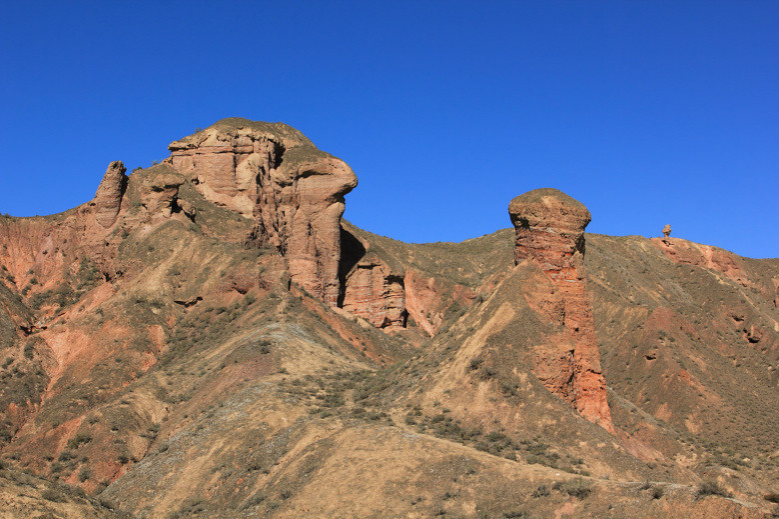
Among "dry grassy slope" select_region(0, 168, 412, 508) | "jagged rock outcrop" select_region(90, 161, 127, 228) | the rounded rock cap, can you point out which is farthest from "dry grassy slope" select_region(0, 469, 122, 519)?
"jagged rock outcrop" select_region(90, 161, 127, 228)

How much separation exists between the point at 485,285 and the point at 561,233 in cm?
494

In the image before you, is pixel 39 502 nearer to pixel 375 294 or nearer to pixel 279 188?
pixel 279 188

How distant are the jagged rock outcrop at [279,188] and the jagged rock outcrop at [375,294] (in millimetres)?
3253

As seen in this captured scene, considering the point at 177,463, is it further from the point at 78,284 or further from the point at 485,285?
the point at 78,284

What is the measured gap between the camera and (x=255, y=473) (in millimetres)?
32312

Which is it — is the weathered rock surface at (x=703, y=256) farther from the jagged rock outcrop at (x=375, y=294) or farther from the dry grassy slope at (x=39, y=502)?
the dry grassy slope at (x=39, y=502)

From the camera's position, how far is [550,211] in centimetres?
3744

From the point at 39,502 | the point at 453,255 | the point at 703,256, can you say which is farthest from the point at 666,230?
the point at 39,502

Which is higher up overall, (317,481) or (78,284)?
(78,284)

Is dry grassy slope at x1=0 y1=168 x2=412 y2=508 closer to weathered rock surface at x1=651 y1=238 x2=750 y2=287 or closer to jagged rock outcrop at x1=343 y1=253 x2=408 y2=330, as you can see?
jagged rock outcrop at x1=343 y1=253 x2=408 y2=330

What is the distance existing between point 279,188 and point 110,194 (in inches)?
430

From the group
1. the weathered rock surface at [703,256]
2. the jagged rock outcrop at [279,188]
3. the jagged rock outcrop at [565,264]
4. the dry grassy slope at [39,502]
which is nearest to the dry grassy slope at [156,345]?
A: the jagged rock outcrop at [279,188]

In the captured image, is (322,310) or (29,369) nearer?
(29,369)

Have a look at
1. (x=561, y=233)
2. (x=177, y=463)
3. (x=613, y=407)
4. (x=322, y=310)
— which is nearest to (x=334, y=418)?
(x=177, y=463)
